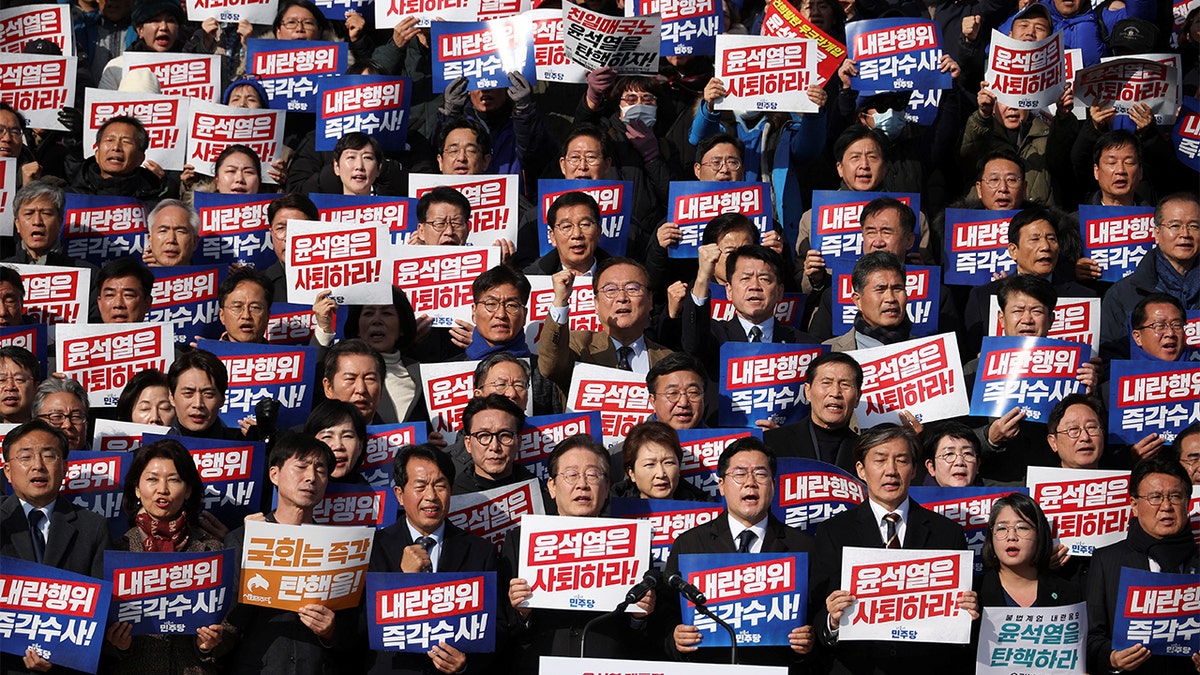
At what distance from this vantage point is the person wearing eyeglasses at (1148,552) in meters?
8.83

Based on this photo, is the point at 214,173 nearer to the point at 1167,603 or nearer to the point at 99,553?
the point at 99,553

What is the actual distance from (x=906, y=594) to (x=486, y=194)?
4.38 meters

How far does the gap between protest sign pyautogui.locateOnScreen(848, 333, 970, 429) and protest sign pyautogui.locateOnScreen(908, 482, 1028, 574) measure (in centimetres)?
90

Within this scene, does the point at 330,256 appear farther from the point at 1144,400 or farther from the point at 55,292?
the point at 1144,400

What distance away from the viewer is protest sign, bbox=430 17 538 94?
12375 millimetres

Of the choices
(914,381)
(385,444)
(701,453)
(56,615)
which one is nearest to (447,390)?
(385,444)

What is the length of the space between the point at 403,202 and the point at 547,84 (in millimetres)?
3219

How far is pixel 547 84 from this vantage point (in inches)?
559

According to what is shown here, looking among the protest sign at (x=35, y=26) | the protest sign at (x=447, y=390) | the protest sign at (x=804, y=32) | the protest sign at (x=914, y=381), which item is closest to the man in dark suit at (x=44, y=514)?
the protest sign at (x=447, y=390)

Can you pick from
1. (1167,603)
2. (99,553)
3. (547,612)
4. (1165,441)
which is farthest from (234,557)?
(1165,441)

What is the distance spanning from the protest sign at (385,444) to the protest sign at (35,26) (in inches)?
204

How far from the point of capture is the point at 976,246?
11.2 metres

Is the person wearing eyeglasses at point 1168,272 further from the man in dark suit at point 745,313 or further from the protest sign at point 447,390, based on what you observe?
the protest sign at point 447,390

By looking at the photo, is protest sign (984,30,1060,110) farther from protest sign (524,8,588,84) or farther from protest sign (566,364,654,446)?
protest sign (566,364,654,446)
